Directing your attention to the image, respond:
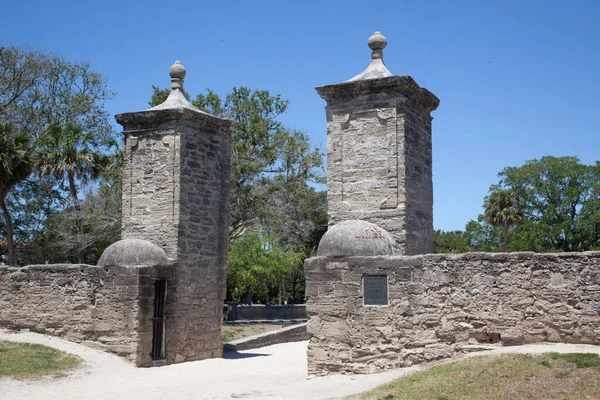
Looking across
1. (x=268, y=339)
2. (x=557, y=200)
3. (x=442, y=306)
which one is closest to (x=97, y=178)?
(x=268, y=339)

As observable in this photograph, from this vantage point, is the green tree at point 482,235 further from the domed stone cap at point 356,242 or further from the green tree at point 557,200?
the domed stone cap at point 356,242

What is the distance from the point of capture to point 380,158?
1121 cm

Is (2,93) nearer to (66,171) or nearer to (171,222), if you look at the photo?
(66,171)

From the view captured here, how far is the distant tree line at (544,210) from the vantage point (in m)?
36.0

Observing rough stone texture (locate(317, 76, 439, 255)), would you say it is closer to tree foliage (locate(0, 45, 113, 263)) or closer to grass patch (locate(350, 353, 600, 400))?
grass patch (locate(350, 353, 600, 400))

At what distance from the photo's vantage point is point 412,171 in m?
11.3

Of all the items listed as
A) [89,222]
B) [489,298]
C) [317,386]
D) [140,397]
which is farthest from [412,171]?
[89,222]

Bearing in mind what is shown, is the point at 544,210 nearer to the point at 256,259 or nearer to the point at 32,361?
the point at 256,259

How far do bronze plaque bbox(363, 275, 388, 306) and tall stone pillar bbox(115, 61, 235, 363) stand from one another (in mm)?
5216

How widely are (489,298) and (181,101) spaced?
8.53 metres

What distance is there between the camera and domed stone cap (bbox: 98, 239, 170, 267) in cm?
1287

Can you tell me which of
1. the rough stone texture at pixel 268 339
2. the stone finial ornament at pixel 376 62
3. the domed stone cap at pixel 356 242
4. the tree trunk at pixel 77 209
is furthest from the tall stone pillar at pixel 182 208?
the tree trunk at pixel 77 209

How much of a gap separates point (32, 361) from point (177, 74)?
23.3 feet

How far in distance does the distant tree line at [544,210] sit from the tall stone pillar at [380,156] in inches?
992
